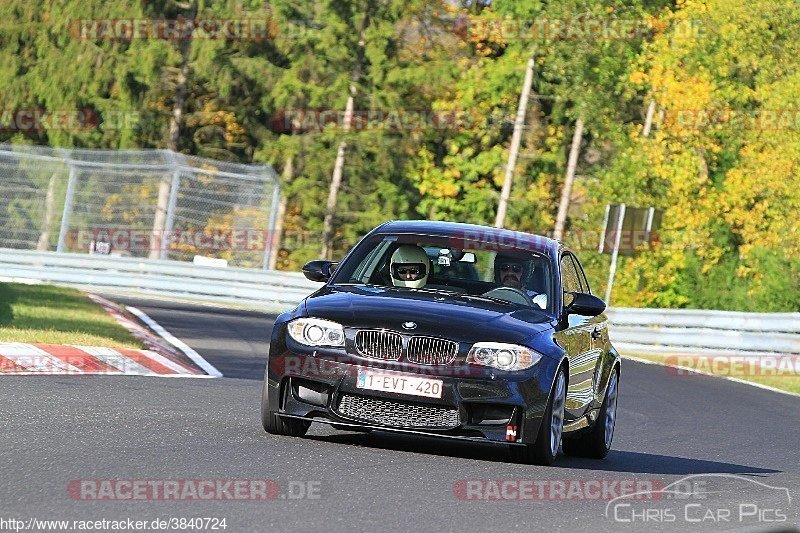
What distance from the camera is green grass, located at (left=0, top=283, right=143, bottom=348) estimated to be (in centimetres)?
1650

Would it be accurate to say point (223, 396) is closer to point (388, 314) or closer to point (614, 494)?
point (388, 314)

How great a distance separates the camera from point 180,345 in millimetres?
19797

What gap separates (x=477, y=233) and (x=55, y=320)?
9.78 m

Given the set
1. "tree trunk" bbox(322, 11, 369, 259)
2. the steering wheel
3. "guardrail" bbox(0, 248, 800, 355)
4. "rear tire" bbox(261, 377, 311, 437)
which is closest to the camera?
"rear tire" bbox(261, 377, 311, 437)

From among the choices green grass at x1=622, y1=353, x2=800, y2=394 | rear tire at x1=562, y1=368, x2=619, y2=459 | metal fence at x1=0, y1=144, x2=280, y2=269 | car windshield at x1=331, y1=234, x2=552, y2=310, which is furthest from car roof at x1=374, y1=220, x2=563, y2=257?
metal fence at x1=0, y1=144, x2=280, y2=269

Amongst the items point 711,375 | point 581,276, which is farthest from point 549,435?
point 711,375

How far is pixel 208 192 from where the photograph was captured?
34.4 m

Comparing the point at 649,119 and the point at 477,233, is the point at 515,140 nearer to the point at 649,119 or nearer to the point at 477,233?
the point at 649,119

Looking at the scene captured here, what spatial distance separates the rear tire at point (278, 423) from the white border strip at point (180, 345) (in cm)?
596

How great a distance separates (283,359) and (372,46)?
48580 millimetres

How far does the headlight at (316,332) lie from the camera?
9.96m

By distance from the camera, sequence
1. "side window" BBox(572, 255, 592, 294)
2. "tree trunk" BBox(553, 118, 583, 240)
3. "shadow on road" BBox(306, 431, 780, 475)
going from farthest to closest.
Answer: "tree trunk" BBox(553, 118, 583, 240)
"side window" BBox(572, 255, 592, 294)
"shadow on road" BBox(306, 431, 780, 475)

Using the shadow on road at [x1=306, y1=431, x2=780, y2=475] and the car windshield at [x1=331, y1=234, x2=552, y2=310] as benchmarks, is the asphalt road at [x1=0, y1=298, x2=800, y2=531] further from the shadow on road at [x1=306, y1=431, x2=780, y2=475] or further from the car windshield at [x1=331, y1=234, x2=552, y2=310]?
the car windshield at [x1=331, y1=234, x2=552, y2=310]

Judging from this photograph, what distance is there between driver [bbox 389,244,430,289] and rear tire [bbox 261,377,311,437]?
1.23 meters
